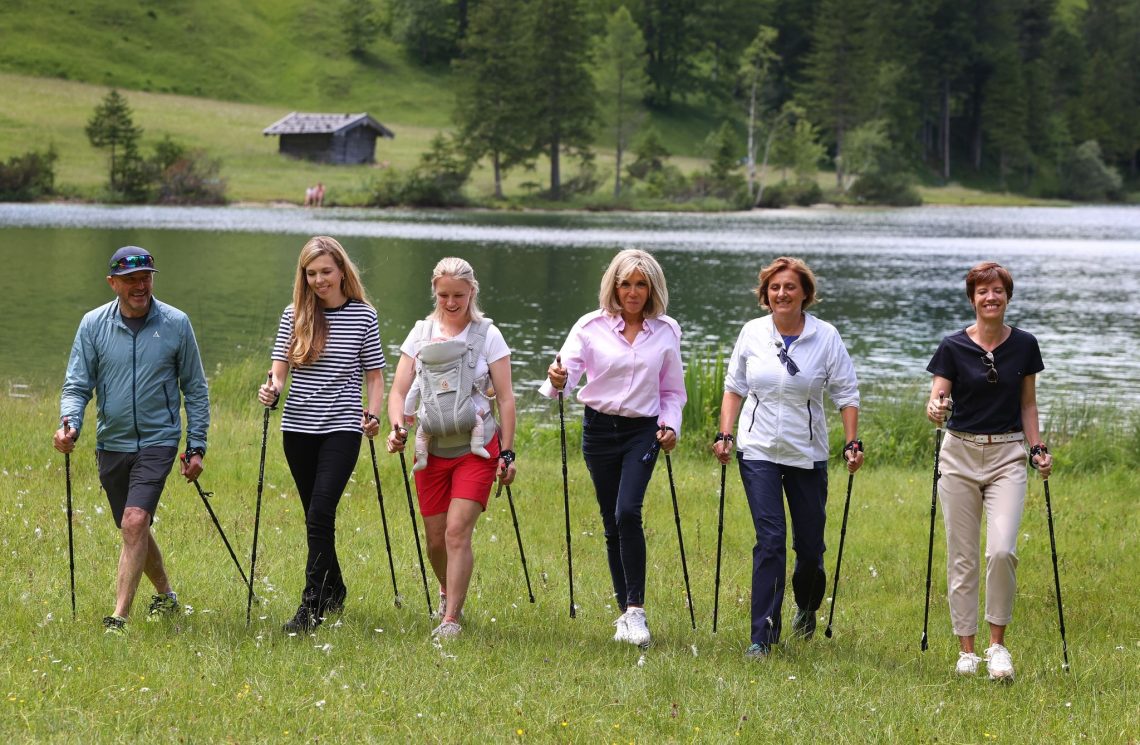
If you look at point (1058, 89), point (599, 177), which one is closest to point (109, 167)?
point (599, 177)

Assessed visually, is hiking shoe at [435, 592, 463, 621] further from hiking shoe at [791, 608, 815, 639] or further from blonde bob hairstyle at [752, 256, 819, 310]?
blonde bob hairstyle at [752, 256, 819, 310]

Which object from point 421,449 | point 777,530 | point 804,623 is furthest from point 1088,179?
point 421,449

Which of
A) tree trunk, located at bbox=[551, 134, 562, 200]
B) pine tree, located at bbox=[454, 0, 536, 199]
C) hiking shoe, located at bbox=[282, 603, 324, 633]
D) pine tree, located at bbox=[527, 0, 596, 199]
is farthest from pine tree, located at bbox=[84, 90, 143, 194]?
hiking shoe, located at bbox=[282, 603, 324, 633]

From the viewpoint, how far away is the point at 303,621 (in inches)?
303

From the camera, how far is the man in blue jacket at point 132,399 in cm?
743

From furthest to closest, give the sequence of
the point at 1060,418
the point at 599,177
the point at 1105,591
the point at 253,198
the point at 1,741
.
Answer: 1. the point at 599,177
2. the point at 253,198
3. the point at 1060,418
4. the point at 1105,591
5. the point at 1,741

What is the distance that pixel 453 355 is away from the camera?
308 inches

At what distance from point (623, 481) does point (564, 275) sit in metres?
37.1

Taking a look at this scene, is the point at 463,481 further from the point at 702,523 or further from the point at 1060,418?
the point at 1060,418

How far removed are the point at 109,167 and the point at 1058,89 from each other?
4378 inches

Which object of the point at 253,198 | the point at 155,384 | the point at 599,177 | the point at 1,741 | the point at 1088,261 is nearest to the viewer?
the point at 1,741

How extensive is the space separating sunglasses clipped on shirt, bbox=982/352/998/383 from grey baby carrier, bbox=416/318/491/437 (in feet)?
9.53

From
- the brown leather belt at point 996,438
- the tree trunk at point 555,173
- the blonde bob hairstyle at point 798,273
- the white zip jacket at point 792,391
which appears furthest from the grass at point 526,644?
the tree trunk at point 555,173

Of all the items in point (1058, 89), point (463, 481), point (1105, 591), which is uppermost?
point (1058, 89)
